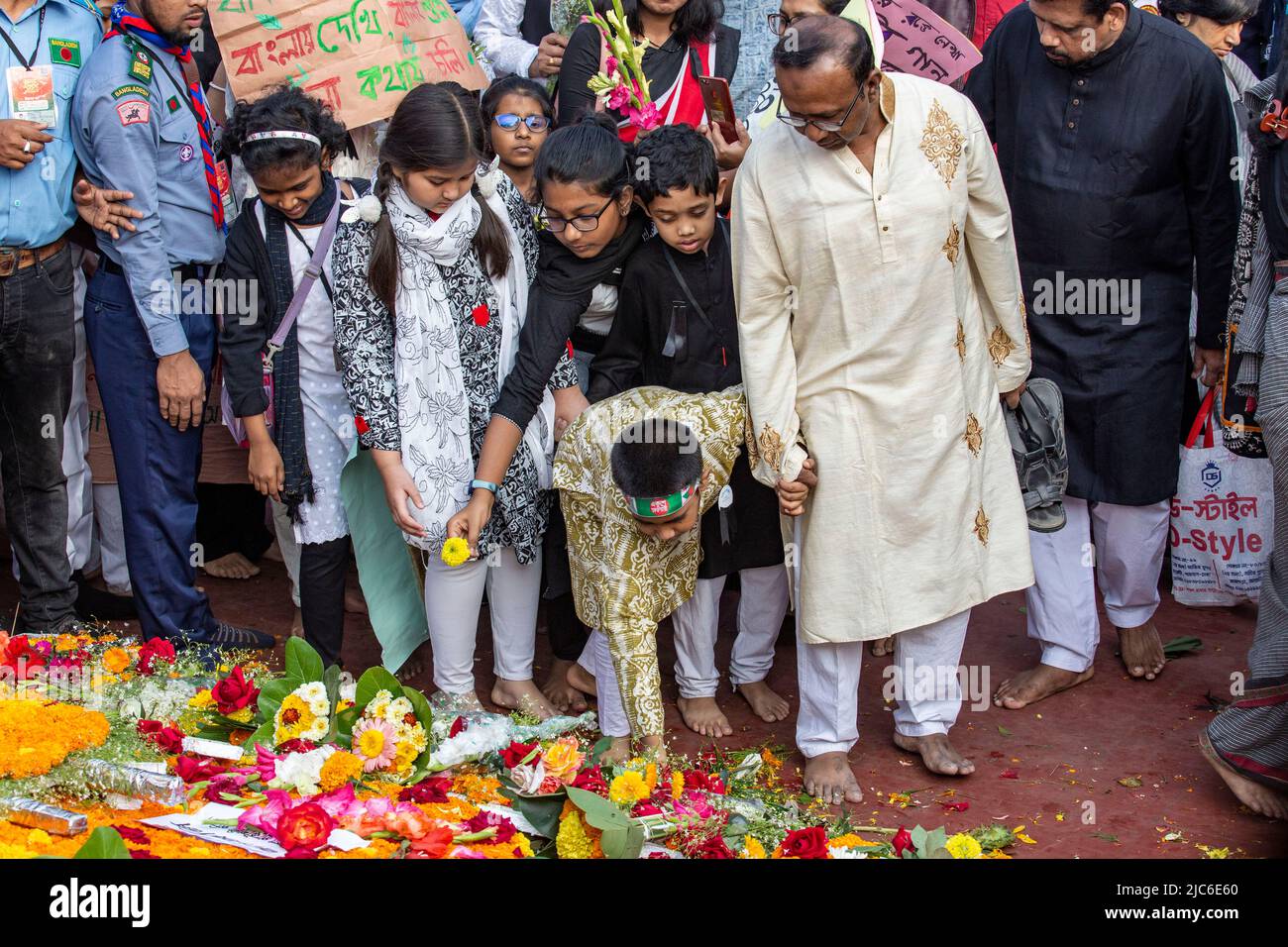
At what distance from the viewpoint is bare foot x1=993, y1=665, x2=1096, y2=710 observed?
4.52m

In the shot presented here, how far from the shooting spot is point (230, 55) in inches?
192

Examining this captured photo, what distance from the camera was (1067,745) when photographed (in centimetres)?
424

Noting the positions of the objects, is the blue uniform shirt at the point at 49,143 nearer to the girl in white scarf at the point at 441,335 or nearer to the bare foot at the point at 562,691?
the girl in white scarf at the point at 441,335

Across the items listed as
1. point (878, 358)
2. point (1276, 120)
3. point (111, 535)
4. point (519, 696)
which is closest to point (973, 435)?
point (878, 358)

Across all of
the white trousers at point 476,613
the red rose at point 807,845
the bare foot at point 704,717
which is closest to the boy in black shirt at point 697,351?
the bare foot at point 704,717

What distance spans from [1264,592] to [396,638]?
8.82ft

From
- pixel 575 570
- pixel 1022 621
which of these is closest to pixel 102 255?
pixel 575 570

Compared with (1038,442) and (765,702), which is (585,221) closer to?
(1038,442)

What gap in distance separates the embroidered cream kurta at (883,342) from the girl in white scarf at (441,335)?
81cm

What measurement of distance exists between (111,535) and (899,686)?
10.1ft

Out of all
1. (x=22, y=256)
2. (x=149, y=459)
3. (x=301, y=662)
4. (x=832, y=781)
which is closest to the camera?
(x=301, y=662)

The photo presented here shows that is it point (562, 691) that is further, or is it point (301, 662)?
point (562, 691)

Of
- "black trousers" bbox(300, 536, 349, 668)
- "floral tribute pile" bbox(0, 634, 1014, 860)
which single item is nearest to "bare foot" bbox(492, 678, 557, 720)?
"floral tribute pile" bbox(0, 634, 1014, 860)
